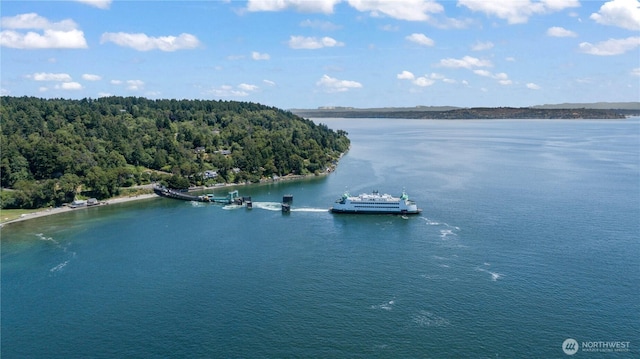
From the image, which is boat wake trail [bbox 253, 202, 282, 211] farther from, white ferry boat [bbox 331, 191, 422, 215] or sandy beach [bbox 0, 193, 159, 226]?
sandy beach [bbox 0, 193, 159, 226]

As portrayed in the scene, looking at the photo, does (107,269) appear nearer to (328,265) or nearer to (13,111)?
(328,265)

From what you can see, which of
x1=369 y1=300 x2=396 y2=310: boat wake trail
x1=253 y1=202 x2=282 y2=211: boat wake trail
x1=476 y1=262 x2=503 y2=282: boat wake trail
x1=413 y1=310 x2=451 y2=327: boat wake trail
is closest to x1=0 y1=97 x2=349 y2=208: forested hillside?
x1=253 y1=202 x2=282 y2=211: boat wake trail

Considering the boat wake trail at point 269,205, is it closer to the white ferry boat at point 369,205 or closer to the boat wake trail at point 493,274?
the white ferry boat at point 369,205

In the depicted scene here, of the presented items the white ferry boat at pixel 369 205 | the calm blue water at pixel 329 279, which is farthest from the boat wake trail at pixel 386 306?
the white ferry boat at pixel 369 205

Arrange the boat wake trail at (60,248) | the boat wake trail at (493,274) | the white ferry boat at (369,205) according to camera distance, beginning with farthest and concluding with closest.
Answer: the white ferry boat at (369,205), the boat wake trail at (60,248), the boat wake trail at (493,274)

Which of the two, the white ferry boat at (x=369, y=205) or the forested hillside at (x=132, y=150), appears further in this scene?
the forested hillside at (x=132, y=150)

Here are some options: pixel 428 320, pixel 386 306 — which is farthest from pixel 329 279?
pixel 428 320
